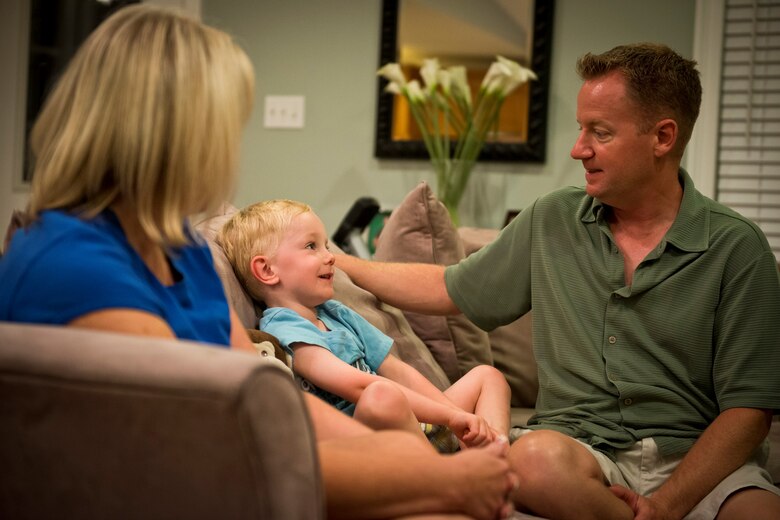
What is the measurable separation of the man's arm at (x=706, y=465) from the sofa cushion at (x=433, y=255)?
78cm

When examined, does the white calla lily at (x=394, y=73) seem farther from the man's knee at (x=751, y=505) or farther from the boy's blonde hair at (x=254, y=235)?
the man's knee at (x=751, y=505)

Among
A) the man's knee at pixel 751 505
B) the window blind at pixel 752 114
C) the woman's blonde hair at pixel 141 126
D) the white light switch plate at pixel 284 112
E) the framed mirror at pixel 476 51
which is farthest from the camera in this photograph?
the white light switch plate at pixel 284 112

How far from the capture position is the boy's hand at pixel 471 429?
168 cm

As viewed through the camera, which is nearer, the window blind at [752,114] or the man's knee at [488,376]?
the man's knee at [488,376]

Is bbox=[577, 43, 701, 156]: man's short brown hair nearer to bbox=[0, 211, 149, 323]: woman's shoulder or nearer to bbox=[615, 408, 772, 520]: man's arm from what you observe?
bbox=[615, 408, 772, 520]: man's arm

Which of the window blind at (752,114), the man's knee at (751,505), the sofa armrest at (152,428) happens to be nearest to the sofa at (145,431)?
the sofa armrest at (152,428)

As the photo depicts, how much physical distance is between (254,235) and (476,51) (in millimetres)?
2318

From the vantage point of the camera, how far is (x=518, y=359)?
8.09ft

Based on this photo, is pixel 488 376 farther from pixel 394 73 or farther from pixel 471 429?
pixel 394 73

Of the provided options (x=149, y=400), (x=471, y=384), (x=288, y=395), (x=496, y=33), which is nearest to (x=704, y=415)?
(x=471, y=384)

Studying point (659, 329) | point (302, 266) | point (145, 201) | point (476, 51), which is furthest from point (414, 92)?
point (145, 201)

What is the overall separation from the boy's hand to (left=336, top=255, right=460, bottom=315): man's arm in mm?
436

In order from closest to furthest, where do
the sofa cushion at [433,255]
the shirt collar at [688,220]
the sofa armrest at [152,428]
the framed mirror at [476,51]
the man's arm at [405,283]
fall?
the sofa armrest at [152,428]
the shirt collar at [688,220]
the man's arm at [405,283]
the sofa cushion at [433,255]
the framed mirror at [476,51]

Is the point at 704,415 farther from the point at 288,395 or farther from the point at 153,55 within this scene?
the point at 153,55
